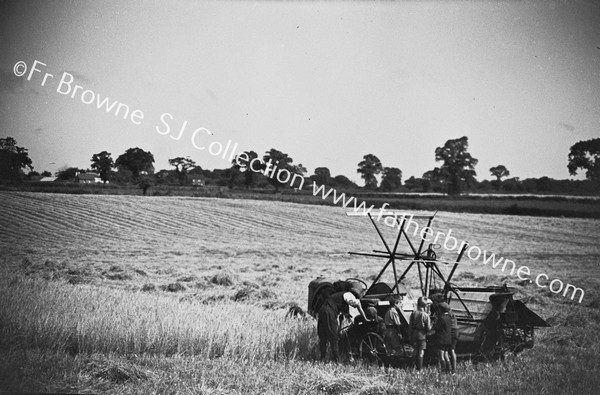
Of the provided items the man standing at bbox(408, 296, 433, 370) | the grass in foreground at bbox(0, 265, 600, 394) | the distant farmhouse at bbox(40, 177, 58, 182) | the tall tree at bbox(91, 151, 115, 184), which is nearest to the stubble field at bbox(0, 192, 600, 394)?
the grass in foreground at bbox(0, 265, 600, 394)

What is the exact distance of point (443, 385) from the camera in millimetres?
7699

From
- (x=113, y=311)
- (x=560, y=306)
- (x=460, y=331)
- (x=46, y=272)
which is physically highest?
(x=560, y=306)

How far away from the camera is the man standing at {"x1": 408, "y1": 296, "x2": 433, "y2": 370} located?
321 inches

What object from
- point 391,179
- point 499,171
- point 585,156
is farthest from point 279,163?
point 585,156

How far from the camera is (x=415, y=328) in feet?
27.1

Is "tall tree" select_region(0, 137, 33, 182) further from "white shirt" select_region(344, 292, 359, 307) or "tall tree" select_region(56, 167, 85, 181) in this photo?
"white shirt" select_region(344, 292, 359, 307)

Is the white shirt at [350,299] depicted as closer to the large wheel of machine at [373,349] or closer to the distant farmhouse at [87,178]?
the large wheel of machine at [373,349]

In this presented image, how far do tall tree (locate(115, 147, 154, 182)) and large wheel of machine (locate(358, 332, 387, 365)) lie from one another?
35.0 ft

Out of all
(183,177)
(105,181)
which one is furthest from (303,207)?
(105,181)

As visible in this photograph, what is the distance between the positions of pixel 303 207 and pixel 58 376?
22.5m

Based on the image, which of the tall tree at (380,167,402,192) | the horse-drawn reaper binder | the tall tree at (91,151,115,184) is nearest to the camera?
the horse-drawn reaper binder

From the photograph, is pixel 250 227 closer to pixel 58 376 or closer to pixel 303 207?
pixel 303 207

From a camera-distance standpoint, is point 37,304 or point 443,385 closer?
point 443,385

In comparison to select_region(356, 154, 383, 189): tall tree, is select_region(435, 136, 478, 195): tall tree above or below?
above
